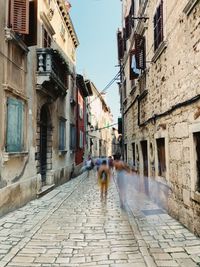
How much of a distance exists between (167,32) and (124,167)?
4112 millimetres

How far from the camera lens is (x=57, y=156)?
15.1 m

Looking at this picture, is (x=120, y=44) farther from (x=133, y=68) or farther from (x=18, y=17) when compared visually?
(x=18, y=17)

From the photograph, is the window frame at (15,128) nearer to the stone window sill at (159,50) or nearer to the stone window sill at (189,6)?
the stone window sill at (159,50)

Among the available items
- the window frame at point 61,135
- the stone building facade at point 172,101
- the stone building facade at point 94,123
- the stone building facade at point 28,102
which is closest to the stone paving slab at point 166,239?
the stone building facade at point 172,101

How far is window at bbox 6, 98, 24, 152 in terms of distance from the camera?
839 cm

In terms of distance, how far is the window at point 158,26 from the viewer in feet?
29.2

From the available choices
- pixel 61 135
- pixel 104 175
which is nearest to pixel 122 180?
pixel 104 175

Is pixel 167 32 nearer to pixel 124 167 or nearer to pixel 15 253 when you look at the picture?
pixel 124 167

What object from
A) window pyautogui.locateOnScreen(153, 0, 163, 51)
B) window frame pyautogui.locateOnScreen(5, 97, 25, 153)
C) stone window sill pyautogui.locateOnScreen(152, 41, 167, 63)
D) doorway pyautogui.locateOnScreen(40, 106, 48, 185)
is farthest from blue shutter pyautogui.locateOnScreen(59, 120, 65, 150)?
window pyautogui.locateOnScreen(153, 0, 163, 51)

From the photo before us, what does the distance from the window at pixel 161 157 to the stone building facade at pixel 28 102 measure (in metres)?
4.33

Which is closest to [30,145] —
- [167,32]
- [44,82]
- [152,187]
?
[44,82]

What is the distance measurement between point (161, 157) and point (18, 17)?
19.4ft

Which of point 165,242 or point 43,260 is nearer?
point 43,260

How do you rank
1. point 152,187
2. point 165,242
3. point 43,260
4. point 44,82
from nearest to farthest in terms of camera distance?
point 43,260 < point 165,242 < point 152,187 < point 44,82
